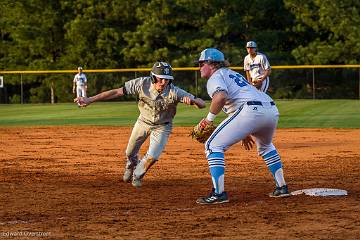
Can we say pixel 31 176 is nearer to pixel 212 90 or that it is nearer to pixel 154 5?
pixel 212 90

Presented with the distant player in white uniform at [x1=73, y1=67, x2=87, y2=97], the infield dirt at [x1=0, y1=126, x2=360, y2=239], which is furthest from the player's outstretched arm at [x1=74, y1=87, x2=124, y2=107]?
the distant player in white uniform at [x1=73, y1=67, x2=87, y2=97]

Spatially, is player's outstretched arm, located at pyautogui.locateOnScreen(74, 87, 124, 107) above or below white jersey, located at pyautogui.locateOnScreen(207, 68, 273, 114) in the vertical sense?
below

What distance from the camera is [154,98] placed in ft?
33.9

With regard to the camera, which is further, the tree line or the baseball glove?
the tree line

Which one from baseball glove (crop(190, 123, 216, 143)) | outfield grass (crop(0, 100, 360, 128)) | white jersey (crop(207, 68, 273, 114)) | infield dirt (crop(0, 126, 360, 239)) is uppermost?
white jersey (crop(207, 68, 273, 114))

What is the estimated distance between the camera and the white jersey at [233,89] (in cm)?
884

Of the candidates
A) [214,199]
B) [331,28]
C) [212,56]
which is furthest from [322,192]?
[331,28]

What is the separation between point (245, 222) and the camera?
25.8ft

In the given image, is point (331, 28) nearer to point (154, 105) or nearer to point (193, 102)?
point (154, 105)

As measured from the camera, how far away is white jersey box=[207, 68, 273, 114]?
884 centimetres

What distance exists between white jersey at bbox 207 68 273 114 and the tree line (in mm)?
29783

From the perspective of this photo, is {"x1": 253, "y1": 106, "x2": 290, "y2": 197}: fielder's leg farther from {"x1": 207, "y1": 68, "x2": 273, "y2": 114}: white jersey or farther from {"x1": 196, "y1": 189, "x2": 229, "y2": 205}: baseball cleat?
{"x1": 196, "y1": 189, "x2": 229, "y2": 205}: baseball cleat

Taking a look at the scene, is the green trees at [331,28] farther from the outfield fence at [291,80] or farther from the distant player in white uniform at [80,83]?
the distant player in white uniform at [80,83]

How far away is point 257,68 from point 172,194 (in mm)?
8671
